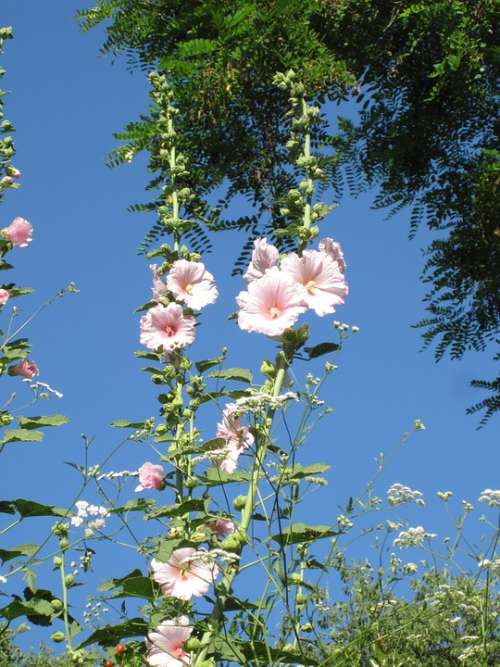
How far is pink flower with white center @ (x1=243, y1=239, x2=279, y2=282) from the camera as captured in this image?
2.29m

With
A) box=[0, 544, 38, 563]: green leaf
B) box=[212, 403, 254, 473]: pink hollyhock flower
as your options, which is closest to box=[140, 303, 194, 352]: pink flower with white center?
box=[212, 403, 254, 473]: pink hollyhock flower

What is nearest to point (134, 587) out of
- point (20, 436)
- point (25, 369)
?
point (20, 436)

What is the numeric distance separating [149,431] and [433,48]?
419cm

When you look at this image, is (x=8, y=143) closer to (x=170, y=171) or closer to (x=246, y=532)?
(x=170, y=171)

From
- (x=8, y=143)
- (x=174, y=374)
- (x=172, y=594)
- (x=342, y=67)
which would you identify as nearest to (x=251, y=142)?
(x=342, y=67)

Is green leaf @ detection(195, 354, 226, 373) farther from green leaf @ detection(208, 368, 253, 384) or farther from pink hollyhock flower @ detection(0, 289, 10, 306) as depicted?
pink hollyhock flower @ detection(0, 289, 10, 306)

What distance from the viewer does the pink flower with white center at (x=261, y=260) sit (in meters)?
2.29

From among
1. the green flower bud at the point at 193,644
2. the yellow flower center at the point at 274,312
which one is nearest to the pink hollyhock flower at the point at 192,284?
the yellow flower center at the point at 274,312

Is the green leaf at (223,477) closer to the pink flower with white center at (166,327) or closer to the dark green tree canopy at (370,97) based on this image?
the pink flower with white center at (166,327)

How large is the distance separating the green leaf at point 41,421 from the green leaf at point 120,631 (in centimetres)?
84

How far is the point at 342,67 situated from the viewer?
5.50 m

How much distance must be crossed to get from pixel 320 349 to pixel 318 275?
0.19 meters

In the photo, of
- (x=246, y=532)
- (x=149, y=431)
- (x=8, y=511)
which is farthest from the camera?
(x=8, y=511)

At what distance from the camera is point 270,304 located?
7.27ft
